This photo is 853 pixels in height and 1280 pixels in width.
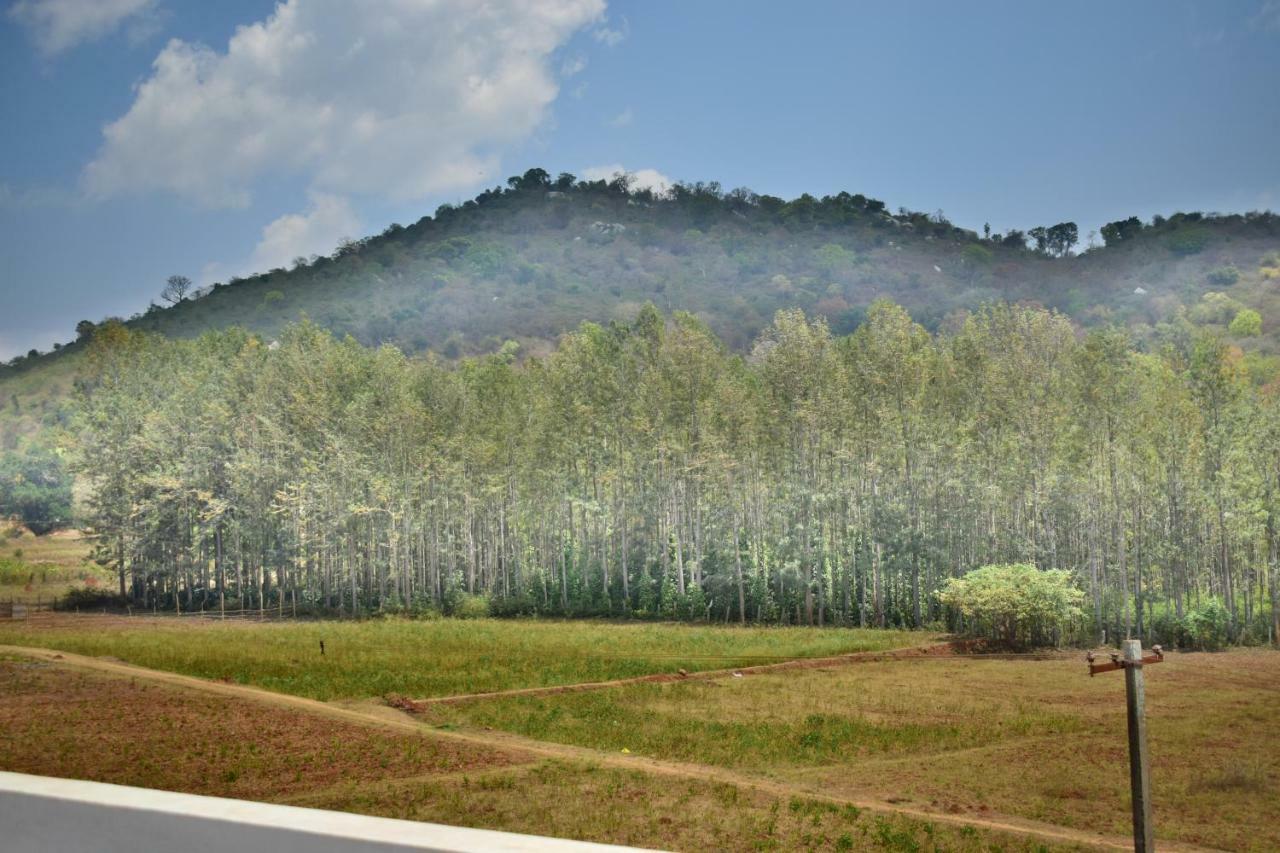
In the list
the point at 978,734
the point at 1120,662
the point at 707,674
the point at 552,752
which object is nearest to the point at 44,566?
the point at 707,674

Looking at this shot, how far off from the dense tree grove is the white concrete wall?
84.0 feet

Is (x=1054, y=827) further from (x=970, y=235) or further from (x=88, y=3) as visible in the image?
(x=970, y=235)

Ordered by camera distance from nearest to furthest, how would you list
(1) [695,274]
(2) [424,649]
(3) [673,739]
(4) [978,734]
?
(3) [673,739]
(4) [978,734]
(2) [424,649]
(1) [695,274]

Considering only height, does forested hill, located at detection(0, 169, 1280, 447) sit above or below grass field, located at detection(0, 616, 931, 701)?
above

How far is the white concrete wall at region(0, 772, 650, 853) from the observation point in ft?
9.48

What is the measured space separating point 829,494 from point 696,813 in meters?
23.1

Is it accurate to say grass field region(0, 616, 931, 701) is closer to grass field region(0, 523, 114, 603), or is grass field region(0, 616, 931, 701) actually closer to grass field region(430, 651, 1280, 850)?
grass field region(430, 651, 1280, 850)

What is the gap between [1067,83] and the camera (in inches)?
1022

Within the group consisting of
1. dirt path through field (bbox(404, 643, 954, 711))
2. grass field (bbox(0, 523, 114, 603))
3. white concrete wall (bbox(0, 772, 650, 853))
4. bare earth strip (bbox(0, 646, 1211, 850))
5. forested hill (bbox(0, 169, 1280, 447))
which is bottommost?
dirt path through field (bbox(404, 643, 954, 711))

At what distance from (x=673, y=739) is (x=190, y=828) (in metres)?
10.8

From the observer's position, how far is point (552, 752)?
41.3ft

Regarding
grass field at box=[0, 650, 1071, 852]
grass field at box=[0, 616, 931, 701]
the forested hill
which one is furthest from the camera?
the forested hill

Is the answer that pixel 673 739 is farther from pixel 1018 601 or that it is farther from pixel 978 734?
pixel 1018 601

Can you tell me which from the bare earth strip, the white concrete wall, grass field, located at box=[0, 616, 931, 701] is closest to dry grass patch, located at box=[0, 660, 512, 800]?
the bare earth strip
